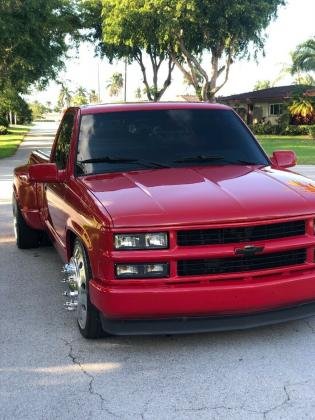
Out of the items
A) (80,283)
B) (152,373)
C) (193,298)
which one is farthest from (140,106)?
(152,373)

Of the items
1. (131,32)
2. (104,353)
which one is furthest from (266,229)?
(131,32)

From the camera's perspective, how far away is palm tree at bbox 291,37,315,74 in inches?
2056

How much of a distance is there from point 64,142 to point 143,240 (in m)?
2.40

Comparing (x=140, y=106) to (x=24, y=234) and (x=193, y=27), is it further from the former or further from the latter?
(x=193, y=27)

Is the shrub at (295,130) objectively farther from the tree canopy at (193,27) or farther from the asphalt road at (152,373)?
the asphalt road at (152,373)

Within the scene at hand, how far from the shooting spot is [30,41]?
2509cm

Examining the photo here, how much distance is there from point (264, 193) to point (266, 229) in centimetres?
37

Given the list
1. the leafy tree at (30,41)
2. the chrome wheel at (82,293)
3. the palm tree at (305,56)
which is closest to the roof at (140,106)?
the chrome wheel at (82,293)

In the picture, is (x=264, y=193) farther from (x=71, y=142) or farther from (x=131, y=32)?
(x=131, y=32)

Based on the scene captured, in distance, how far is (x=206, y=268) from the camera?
3.95 m

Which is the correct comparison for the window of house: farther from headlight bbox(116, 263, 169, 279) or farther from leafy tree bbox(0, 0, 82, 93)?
headlight bbox(116, 263, 169, 279)

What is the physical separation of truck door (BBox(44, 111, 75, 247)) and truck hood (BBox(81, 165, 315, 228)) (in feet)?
1.82

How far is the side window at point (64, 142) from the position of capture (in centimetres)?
568

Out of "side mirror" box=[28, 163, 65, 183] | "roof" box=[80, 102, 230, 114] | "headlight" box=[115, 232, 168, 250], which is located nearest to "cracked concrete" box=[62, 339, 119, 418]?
"headlight" box=[115, 232, 168, 250]
